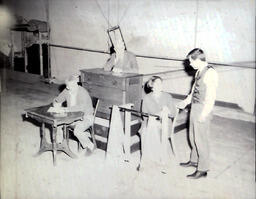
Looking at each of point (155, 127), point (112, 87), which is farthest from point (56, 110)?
point (155, 127)

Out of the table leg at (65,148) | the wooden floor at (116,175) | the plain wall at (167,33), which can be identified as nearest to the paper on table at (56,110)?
the table leg at (65,148)

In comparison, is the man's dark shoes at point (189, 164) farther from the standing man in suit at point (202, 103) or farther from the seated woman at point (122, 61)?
the seated woman at point (122, 61)

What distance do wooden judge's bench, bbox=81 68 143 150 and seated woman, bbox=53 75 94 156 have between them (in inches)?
15.7

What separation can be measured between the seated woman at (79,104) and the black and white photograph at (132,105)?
15mm

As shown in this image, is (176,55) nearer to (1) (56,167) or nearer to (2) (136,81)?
(2) (136,81)

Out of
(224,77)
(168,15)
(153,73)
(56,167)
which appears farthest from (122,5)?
(56,167)

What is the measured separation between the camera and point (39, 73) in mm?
10250

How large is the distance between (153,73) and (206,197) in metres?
4.97

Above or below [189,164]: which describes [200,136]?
above

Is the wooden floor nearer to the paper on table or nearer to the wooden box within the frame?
the paper on table

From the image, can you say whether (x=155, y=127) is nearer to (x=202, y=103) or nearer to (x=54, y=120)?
(x=202, y=103)

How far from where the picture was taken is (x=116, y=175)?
3512 mm

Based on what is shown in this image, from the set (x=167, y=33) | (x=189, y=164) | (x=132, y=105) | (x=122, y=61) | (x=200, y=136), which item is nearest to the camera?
(x=200, y=136)

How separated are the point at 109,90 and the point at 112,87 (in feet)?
0.32
